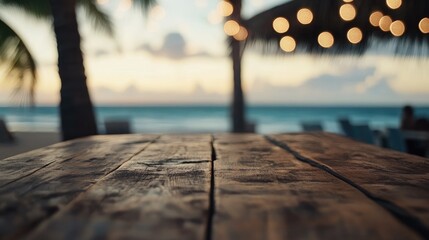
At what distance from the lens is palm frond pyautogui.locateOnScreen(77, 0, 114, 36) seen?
33.9ft

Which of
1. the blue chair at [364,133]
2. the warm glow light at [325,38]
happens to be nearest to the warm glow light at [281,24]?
the warm glow light at [325,38]

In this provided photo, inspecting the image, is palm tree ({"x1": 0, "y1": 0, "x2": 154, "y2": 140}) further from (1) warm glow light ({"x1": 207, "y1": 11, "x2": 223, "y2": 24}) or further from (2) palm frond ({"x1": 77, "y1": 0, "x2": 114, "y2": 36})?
(2) palm frond ({"x1": 77, "y1": 0, "x2": 114, "y2": 36})

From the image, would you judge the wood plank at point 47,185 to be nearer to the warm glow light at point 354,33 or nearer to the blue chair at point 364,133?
the warm glow light at point 354,33

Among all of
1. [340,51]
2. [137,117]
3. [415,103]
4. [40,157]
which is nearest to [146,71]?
[137,117]

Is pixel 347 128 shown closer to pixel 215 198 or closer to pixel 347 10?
pixel 347 10

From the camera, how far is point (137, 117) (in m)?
37.1

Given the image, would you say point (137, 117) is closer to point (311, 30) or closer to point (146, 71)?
point (146, 71)

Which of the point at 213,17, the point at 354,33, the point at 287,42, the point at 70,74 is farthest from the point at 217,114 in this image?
the point at 70,74

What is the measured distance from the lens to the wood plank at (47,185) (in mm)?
1002

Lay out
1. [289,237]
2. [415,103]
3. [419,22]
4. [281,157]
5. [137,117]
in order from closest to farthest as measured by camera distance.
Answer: [289,237]
[281,157]
[419,22]
[137,117]
[415,103]

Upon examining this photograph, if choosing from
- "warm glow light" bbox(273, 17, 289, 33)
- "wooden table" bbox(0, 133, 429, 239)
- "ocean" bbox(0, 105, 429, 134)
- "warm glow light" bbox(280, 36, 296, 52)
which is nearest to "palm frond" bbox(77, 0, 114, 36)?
"warm glow light" bbox(280, 36, 296, 52)

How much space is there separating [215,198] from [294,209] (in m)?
0.19

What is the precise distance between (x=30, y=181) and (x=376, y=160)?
1.21 m

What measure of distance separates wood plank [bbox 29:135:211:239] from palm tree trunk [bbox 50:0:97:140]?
3803 mm
